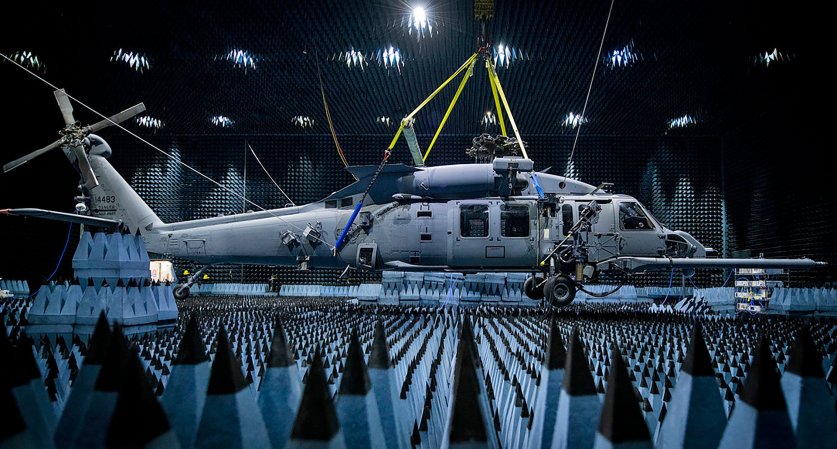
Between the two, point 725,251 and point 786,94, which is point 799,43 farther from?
point 725,251

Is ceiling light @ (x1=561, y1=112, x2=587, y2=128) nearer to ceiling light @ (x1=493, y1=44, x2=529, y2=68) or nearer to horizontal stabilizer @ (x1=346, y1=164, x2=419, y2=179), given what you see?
ceiling light @ (x1=493, y1=44, x2=529, y2=68)

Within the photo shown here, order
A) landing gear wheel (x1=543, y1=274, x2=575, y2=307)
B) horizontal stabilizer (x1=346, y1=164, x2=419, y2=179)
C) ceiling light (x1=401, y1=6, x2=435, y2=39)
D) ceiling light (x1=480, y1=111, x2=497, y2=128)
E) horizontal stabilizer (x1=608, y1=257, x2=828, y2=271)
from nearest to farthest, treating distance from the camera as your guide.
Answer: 1. horizontal stabilizer (x1=608, y1=257, x2=828, y2=271)
2. landing gear wheel (x1=543, y1=274, x2=575, y2=307)
3. horizontal stabilizer (x1=346, y1=164, x2=419, y2=179)
4. ceiling light (x1=401, y1=6, x2=435, y2=39)
5. ceiling light (x1=480, y1=111, x2=497, y2=128)

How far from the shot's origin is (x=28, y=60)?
9.29m

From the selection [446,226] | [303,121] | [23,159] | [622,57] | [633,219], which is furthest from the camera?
[303,121]

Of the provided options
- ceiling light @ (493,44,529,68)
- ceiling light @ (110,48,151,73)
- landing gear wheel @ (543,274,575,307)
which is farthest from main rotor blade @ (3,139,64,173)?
landing gear wheel @ (543,274,575,307)

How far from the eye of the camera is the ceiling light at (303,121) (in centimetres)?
1305

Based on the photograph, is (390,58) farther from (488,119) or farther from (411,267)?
(411,267)

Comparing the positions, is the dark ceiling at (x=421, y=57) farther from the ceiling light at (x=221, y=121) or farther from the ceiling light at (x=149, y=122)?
the ceiling light at (x=149, y=122)

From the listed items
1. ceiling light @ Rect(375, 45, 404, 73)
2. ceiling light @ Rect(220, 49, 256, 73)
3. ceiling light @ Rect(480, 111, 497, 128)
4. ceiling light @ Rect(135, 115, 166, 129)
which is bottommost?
ceiling light @ Rect(135, 115, 166, 129)

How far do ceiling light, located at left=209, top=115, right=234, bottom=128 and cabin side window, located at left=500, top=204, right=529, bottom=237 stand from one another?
375 inches

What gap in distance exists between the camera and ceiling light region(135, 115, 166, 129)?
1305cm

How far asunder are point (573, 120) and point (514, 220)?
21.9 ft

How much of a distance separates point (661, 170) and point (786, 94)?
4675 millimetres

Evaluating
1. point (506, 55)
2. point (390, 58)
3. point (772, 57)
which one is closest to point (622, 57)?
point (506, 55)
